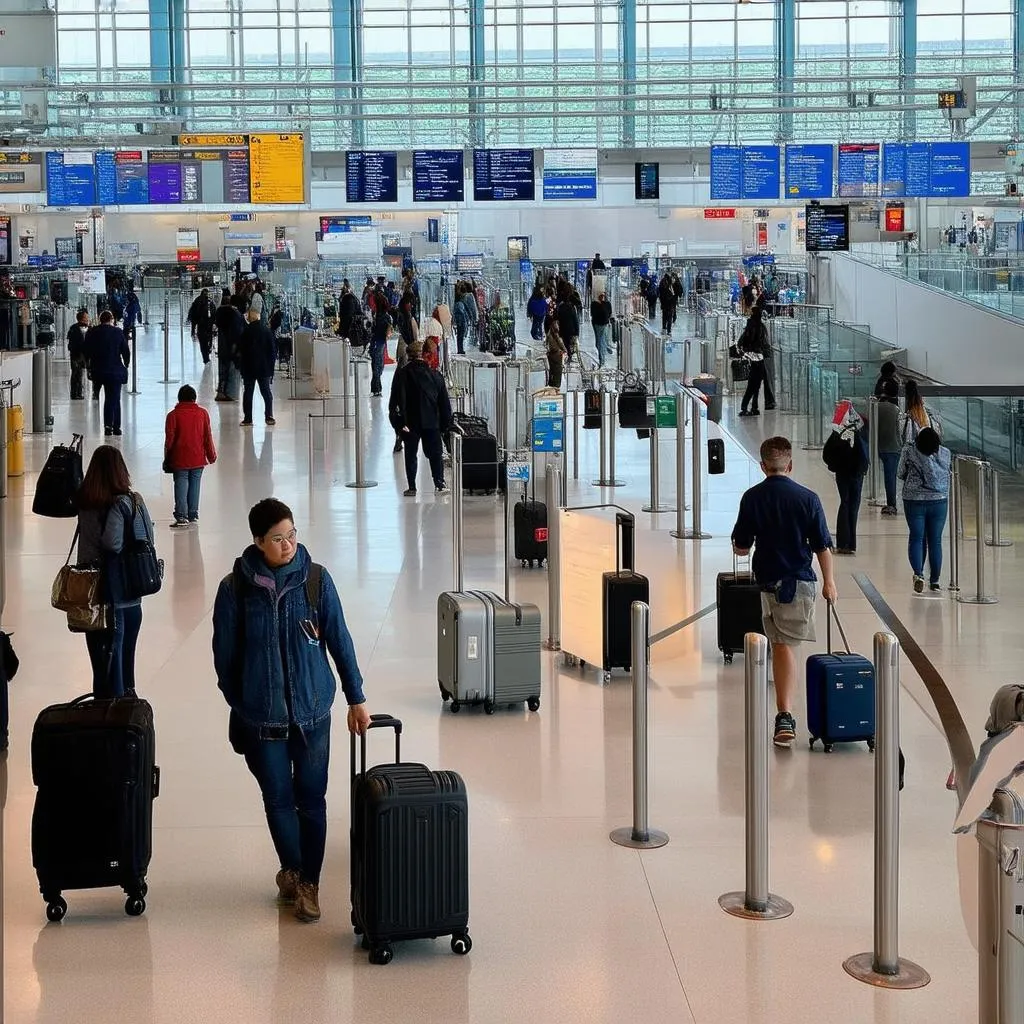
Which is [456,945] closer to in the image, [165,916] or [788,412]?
[165,916]

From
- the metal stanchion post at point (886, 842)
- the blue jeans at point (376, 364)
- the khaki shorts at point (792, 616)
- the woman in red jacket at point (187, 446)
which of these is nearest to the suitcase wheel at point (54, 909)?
the metal stanchion post at point (886, 842)

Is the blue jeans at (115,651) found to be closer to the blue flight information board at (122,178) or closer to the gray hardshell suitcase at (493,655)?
the gray hardshell suitcase at (493,655)

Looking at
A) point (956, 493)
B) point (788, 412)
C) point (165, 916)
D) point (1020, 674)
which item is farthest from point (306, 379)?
point (165, 916)

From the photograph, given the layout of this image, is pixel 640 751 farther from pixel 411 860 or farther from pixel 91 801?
pixel 91 801

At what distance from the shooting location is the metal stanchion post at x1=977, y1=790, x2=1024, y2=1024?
12.6 ft

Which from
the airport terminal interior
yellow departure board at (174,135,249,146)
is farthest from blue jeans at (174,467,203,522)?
yellow departure board at (174,135,249,146)

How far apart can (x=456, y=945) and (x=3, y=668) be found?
289 centimetres

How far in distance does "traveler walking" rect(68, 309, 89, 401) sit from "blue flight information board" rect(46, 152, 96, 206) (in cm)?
1182

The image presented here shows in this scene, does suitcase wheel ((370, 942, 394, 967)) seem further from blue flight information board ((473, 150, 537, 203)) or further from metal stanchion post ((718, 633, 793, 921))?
blue flight information board ((473, 150, 537, 203))

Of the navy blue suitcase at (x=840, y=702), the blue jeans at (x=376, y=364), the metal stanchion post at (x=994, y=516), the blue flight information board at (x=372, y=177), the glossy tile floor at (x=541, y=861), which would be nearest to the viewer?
the glossy tile floor at (x=541, y=861)

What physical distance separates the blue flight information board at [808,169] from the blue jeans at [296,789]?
3681 centimetres

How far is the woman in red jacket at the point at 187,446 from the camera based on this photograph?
1412cm

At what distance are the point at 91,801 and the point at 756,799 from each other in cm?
234

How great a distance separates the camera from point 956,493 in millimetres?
13133
